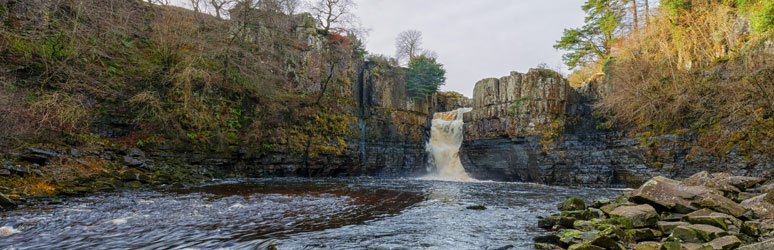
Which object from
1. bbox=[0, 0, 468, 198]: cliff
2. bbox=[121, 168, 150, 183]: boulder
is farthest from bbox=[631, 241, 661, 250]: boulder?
bbox=[121, 168, 150, 183]: boulder

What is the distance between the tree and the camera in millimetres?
27141

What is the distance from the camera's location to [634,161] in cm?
1800

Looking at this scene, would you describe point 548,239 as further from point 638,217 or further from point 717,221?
point 717,221

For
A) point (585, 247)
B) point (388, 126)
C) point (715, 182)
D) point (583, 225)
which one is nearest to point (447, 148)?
point (388, 126)

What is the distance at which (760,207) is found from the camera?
21.2 feet

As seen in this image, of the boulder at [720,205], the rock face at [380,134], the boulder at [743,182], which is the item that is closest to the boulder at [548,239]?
the boulder at [720,205]

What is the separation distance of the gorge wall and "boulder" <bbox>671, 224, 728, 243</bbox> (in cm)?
1353

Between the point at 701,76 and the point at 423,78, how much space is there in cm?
1800

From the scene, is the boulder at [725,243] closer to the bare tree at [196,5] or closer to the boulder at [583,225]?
the boulder at [583,225]

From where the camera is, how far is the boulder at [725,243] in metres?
4.32

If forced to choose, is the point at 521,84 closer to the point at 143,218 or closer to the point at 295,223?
the point at 295,223

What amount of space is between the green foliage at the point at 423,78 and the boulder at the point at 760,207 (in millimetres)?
23026

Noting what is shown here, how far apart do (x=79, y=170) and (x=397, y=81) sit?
838 inches

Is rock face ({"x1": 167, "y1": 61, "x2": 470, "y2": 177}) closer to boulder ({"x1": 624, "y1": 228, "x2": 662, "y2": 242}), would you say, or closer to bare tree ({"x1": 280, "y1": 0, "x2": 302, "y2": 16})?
bare tree ({"x1": 280, "y1": 0, "x2": 302, "y2": 16})
